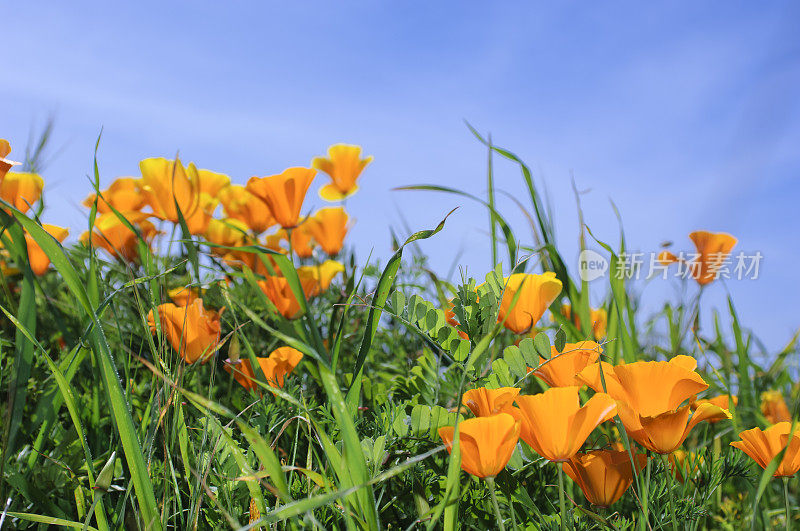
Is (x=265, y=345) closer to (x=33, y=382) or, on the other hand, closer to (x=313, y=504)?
(x=33, y=382)

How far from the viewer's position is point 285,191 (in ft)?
4.84

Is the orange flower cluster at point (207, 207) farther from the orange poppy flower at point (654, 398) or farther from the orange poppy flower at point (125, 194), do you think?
the orange poppy flower at point (654, 398)

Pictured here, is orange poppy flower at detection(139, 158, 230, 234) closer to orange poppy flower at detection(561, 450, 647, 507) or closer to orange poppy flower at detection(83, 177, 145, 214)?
orange poppy flower at detection(83, 177, 145, 214)

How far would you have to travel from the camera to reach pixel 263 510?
2.34 feet

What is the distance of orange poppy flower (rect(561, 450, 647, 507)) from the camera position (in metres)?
0.76

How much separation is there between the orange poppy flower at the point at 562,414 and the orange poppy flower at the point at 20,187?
1.08m

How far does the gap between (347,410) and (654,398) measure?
0.36 m

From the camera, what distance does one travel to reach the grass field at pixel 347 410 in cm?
70

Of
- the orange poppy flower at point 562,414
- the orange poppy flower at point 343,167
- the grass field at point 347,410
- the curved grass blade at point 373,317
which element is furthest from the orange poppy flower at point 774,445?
the orange poppy flower at point 343,167

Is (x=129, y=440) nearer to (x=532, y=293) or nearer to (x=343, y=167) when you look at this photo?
(x=532, y=293)

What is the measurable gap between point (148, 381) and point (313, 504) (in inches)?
35.5

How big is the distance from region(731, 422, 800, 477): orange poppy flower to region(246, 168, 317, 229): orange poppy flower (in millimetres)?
1007

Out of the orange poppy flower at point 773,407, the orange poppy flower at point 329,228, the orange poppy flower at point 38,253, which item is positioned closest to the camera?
the orange poppy flower at point 38,253

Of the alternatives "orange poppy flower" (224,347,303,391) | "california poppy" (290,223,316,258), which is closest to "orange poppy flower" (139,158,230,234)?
"california poppy" (290,223,316,258)
